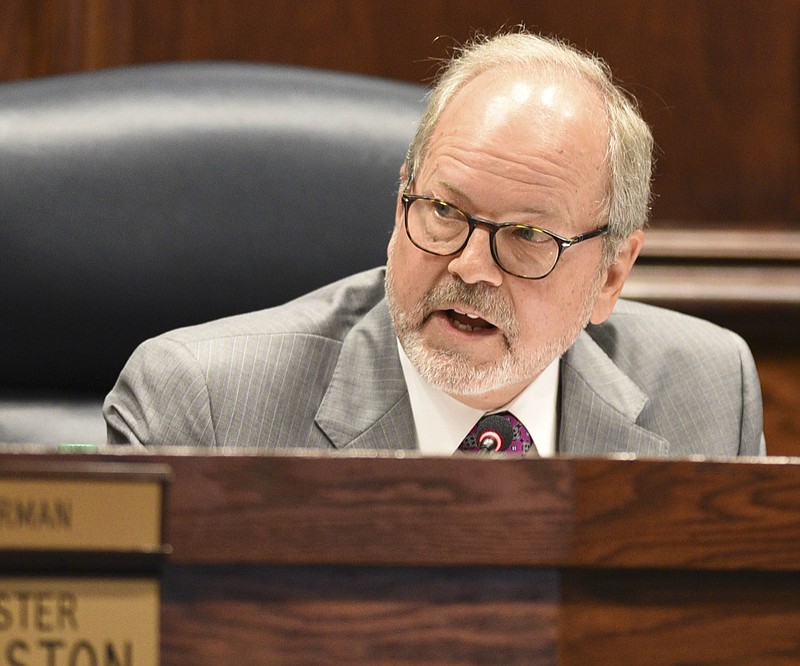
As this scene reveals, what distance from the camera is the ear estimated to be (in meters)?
1.40

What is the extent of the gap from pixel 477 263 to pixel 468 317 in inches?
3.1

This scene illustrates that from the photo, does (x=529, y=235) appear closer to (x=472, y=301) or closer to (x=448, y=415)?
(x=472, y=301)

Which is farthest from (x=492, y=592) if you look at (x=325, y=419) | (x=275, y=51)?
(x=275, y=51)

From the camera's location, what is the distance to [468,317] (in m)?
1.27

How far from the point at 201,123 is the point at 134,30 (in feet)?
1.74

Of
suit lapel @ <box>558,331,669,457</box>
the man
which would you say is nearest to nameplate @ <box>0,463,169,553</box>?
the man

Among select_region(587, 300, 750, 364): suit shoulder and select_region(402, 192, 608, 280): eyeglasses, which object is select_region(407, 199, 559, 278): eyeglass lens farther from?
select_region(587, 300, 750, 364): suit shoulder

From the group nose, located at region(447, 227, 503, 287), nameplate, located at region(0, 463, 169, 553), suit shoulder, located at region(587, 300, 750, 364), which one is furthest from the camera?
suit shoulder, located at region(587, 300, 750, 364)

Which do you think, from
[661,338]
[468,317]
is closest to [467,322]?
[468,317]

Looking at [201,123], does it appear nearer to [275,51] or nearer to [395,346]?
[395,346]

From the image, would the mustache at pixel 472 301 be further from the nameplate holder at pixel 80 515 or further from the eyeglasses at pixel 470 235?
the nameplate holder at pixel 80 515

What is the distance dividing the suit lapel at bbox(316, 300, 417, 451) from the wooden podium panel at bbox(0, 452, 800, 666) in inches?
24.4

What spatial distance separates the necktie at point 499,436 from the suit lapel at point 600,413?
0.20 feet

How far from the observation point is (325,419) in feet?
4.11
